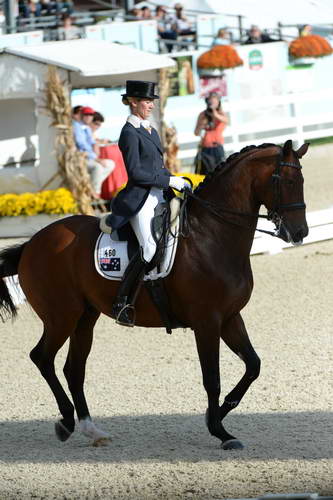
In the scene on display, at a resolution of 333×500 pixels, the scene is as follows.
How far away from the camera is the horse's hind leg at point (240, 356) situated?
21.3 feet

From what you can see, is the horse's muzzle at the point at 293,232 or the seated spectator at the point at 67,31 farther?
the seated spectator at the point at 67,31

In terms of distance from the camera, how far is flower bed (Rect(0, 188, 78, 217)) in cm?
1456

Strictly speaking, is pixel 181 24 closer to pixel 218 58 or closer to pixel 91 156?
pixel 218 58

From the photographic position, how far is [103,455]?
250 inches

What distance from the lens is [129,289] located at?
6570 mm

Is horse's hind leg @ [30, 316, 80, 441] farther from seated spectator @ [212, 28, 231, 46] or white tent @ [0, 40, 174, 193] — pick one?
seated spectator @ [212, 28, 231, 46]

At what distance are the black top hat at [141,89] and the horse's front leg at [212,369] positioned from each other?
151 cm

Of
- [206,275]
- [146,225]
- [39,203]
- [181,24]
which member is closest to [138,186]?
[146,225]

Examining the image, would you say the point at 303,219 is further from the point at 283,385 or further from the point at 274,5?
the point at 274,5

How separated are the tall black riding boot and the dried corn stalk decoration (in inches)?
317

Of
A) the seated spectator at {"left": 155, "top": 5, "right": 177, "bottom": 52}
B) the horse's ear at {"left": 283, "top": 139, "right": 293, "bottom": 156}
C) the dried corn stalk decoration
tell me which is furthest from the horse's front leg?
the seated spectator at {"left": 155, "top": 5, "right": 177, "bottom": 52}

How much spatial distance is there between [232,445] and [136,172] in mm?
1787

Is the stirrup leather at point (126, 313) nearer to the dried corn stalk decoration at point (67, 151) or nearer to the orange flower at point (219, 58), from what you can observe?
the dried corn stalk decoration at point (67, 151)

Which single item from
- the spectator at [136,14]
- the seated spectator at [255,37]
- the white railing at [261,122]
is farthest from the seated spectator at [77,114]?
the seated spectator at [255,37]
